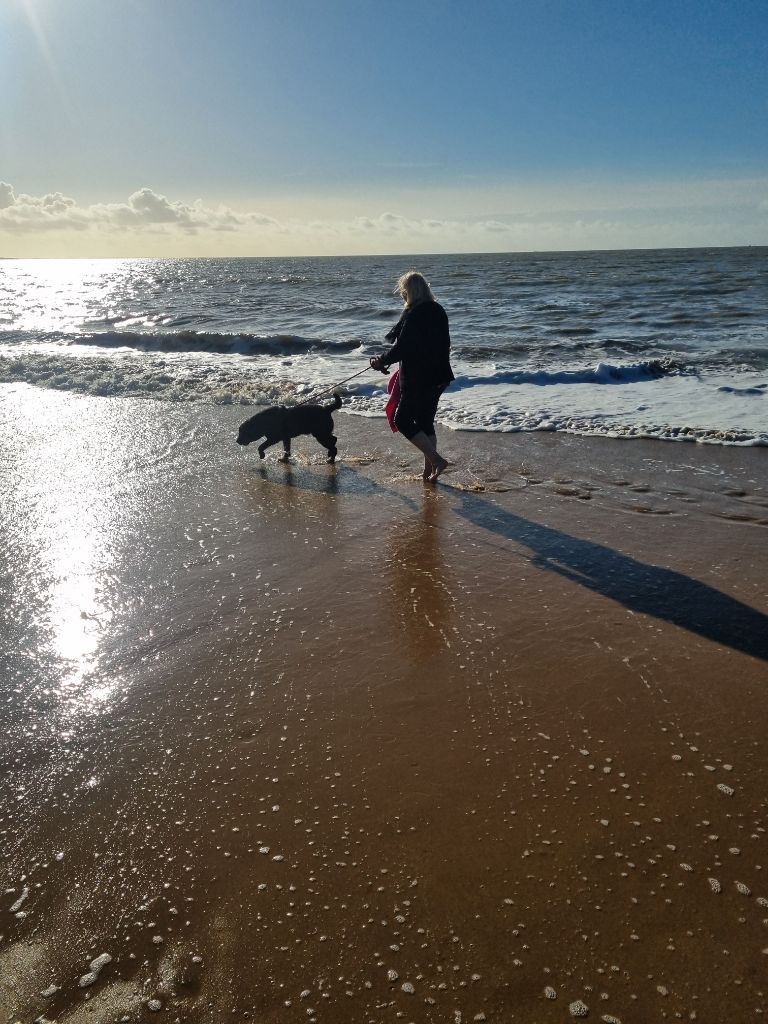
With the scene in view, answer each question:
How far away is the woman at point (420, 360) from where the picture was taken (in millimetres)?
6207

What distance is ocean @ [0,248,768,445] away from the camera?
9.24 metres

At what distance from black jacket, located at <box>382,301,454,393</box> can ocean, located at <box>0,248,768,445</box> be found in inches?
16.2

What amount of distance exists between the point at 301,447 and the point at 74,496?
276 centimetres

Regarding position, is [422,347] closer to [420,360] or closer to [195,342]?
[420,360]

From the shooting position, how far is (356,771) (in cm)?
273

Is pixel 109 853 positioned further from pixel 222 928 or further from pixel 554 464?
pixel 554 464

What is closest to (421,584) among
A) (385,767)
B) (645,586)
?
(645,586)

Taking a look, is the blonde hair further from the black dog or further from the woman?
the black dog

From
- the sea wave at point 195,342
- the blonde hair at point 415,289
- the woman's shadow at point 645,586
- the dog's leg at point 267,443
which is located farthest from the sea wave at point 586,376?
the woman's shadow at point 645,586

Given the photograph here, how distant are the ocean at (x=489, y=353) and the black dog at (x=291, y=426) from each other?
66 centimetres

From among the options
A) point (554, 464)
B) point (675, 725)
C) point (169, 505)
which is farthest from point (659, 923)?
point (554, 464)

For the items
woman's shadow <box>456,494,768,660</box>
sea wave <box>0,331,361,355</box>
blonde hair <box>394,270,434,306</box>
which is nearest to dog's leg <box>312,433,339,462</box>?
blonde hair <box>394,270,434,306</box>

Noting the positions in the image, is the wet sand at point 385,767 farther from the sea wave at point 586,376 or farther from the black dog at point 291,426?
the sea wave at point 586,376

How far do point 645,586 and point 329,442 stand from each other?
154 inches
